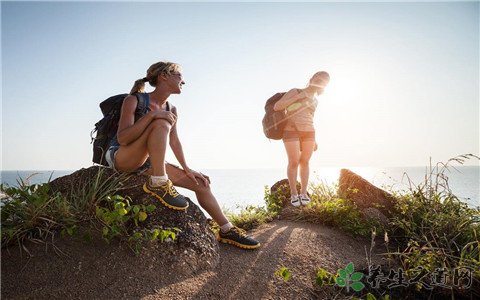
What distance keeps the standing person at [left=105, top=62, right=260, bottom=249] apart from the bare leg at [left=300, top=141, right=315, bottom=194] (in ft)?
7.51

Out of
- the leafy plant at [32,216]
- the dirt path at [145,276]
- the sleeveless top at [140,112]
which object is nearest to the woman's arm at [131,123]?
the sleeveless top at [140,112]

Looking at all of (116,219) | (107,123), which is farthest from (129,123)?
(116,219)

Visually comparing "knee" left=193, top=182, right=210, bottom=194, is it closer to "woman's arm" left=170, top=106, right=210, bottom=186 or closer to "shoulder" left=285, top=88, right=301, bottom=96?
"woman's arm" left=170, top=106, right=210, bottom=186

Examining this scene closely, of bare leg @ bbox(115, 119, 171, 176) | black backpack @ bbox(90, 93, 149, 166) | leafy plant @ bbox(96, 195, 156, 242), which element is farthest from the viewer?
black backpack @ bbox(90, 93, 149, 166)

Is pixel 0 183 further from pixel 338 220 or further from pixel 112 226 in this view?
pixel 338 220

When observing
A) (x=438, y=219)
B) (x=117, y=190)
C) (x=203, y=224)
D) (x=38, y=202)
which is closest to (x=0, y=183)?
(x=38, y=202)

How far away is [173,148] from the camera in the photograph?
11.8 feet

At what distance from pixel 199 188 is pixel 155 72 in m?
1.41

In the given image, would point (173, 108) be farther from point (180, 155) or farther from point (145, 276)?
point (145, 276)

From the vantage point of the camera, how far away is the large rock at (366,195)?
486 centimetres

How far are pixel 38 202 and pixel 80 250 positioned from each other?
54cm

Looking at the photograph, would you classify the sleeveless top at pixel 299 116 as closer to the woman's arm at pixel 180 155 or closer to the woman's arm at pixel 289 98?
the woman's arm at pixel 289 98

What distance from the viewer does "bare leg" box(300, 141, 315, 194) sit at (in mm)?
5270

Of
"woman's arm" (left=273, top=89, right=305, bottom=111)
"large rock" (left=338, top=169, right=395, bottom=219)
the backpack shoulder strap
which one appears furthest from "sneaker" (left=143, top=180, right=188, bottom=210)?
"large rock" (left=338, top=169, right=395, bottom=219)
